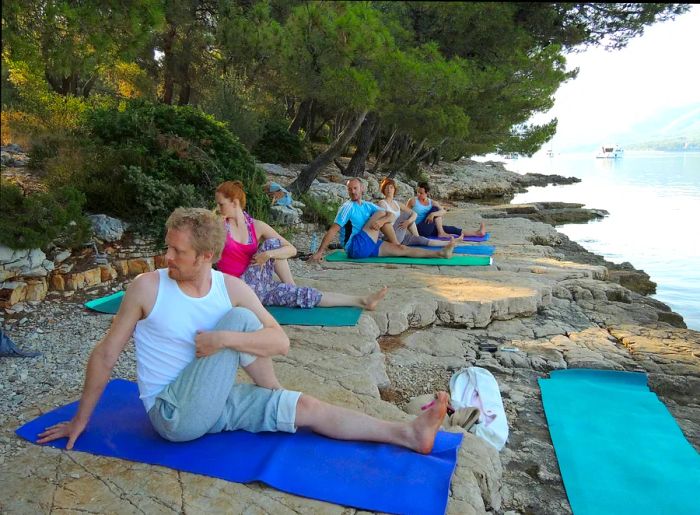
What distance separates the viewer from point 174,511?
2080mm

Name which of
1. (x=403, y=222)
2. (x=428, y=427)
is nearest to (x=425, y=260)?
(x=403, y=222)

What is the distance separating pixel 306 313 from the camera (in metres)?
4.61

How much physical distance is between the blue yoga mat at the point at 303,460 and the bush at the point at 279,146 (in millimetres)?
12314

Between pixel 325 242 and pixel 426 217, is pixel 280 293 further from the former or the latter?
pixel 426 217

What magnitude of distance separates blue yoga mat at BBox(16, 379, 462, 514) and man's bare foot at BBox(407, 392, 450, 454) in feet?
0.14

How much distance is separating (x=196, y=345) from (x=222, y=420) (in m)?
0.44

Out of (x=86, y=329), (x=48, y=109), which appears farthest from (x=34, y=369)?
(x=48, y=109)

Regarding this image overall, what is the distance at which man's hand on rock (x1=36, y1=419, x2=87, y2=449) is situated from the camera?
96.1 inches

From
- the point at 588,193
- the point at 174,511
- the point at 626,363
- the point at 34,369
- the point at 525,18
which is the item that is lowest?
the point at 34,369

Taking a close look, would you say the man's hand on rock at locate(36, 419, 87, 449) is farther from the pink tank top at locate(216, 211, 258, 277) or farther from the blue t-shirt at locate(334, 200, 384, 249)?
the blue t-shirt at locate(334, 200, 384, 249)

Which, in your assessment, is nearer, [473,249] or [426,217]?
[473,249]

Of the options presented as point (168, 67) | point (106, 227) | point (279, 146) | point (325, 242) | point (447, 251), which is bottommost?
point (106, 227)

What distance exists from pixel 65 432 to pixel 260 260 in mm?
2203

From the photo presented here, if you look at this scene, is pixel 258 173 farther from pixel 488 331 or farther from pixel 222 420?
pixel 222 420
